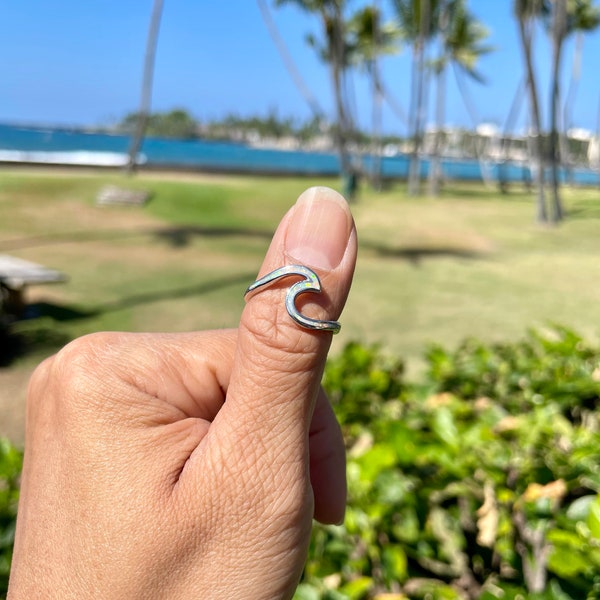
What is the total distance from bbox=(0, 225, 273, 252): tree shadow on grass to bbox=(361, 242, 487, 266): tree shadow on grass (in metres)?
2.26

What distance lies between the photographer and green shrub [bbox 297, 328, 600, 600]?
1604 mm

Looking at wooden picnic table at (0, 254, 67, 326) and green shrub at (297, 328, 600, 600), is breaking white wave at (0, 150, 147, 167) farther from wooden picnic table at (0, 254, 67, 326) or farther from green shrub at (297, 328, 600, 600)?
green shrub at (297, 328, 600, 600)

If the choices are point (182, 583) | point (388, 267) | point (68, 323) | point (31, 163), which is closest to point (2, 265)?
point (68, 323)

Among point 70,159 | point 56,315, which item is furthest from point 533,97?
point 70,159

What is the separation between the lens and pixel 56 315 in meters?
7.36

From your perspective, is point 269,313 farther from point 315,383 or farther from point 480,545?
point 480,545

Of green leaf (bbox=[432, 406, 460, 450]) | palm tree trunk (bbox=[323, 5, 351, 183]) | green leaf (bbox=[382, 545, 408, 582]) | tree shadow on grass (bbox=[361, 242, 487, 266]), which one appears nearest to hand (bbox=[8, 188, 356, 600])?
green leaf (bbox=[382, 545, 408, 582])

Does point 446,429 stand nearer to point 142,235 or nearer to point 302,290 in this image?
point 302,290

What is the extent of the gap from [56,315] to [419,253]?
22.2 feet

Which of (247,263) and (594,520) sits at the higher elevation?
(594,520)

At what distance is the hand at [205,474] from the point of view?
98 centimetres

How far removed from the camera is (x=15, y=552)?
1122 mm

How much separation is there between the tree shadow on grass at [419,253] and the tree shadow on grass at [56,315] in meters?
3.17

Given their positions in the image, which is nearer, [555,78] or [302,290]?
[302,290]
